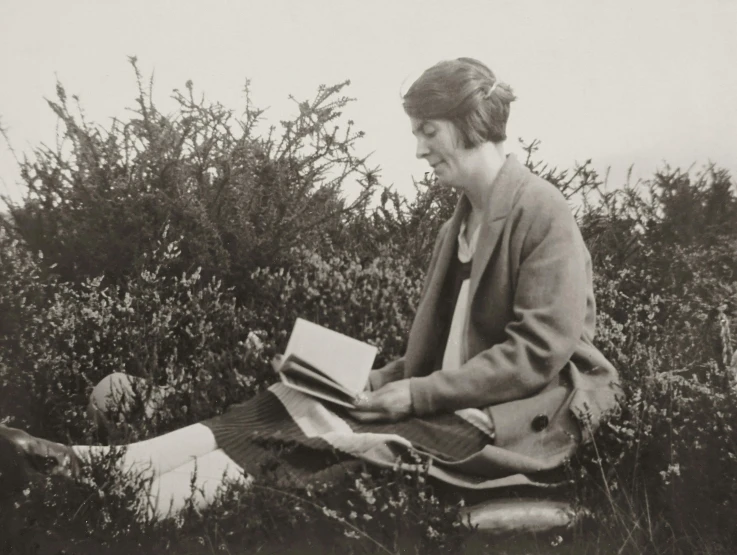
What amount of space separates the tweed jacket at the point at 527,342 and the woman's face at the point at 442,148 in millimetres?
171

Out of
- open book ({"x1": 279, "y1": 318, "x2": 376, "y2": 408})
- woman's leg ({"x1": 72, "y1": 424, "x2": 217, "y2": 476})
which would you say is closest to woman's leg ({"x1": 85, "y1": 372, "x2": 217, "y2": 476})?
woman's leg ({"x1": 72, "y1": 424, "x2": 217, "y2": 476})

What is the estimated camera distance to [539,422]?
316cm

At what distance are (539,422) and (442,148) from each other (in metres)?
1.13

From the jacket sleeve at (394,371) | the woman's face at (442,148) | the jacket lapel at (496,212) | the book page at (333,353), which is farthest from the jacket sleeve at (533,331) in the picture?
the jacket sleeve at (394,371)

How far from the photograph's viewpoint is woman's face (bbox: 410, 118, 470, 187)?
342 centimetres

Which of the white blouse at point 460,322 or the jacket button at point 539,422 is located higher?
the white blouse at point 460,322

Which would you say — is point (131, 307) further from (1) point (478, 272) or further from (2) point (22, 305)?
(1) point (478, 272)

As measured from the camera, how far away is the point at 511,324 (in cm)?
318

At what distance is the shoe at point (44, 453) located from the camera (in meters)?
3.02

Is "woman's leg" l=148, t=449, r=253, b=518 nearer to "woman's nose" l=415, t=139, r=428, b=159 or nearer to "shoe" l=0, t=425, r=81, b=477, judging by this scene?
"shoe" l=0, t=425, r=81, b=477

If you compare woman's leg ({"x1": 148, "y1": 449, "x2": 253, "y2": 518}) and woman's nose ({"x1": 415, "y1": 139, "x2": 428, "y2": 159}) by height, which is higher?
woman's nose ({"x1": 415, "y1": 139, "x2": 428, "y2": 159})

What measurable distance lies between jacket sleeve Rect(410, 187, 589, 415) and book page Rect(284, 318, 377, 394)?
21 cm

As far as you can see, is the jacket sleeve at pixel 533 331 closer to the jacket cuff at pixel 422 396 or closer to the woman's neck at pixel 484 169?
the jacket cuff at pixel 422 396

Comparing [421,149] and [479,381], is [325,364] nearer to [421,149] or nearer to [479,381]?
[479,381]
